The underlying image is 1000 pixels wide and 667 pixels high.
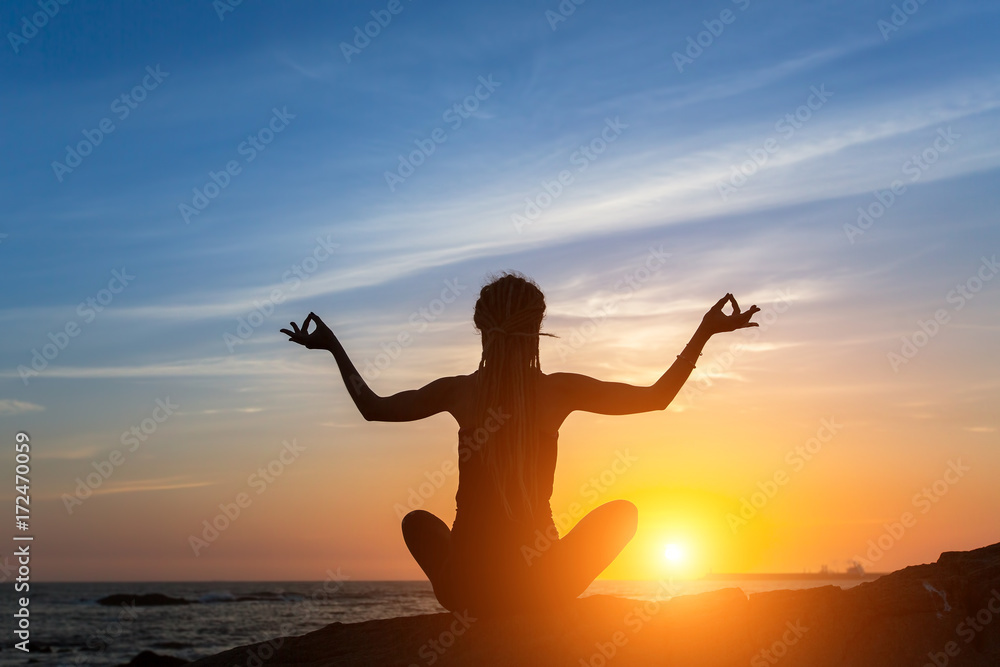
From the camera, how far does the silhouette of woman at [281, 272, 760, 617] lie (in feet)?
14.1

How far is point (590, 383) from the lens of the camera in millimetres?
4273

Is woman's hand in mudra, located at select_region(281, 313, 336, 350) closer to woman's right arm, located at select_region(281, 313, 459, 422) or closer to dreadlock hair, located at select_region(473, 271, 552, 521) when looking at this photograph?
woman's right arm, located at select_region(281, 313, 459, 422)

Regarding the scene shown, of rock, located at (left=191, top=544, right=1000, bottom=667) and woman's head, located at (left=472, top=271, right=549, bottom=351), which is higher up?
woman's head, located at (left=472, top=271, right=549, bottom=351)

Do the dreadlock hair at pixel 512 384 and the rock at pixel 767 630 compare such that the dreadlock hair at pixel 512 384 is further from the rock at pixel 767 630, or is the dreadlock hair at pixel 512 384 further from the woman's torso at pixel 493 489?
the rock at pixel 767 630

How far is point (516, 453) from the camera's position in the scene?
14.1 feet

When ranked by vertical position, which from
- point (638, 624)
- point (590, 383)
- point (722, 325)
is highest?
point (722, 325)

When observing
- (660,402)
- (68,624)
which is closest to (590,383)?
(660,402)

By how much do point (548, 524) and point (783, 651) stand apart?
1366mm

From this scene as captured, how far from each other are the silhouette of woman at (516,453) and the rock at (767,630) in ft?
0.80

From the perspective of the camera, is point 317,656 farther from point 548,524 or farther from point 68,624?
point 68,624
